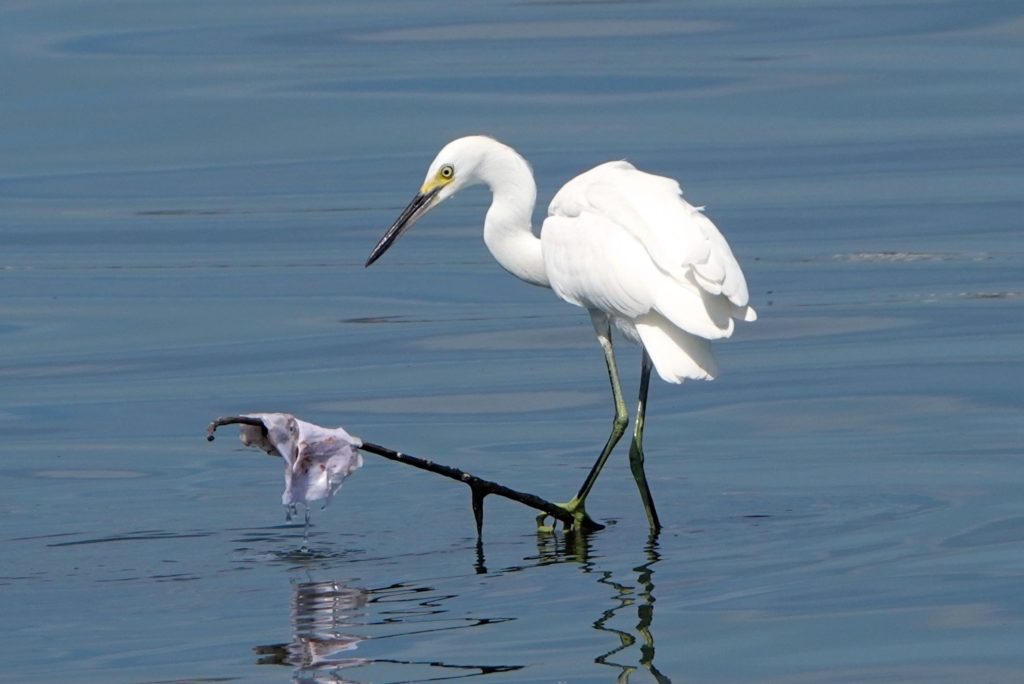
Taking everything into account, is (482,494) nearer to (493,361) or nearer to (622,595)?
(622,595)

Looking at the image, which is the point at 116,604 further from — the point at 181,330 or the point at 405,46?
the point at 405,46

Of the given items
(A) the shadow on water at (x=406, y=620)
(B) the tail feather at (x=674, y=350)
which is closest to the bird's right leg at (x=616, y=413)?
(B) the tail feather at (x=674, y=350)

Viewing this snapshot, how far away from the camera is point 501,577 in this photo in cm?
852

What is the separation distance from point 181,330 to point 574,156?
240 inches

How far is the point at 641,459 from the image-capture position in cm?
987

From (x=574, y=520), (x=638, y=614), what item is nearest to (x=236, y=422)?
(x=638, y=614)

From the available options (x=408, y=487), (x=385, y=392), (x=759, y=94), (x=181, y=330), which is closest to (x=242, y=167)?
(x=759, y=94)

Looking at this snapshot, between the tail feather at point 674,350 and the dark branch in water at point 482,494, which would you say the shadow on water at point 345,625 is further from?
the tail feather at point 674,350

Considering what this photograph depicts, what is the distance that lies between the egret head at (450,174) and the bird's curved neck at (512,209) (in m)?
0.07

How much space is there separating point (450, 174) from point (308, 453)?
280 cm

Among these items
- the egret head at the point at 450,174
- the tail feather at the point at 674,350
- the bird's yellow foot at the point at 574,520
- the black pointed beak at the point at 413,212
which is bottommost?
the bird's yellow foot at the point at 574,520

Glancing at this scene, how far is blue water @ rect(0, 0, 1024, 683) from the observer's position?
307 inches

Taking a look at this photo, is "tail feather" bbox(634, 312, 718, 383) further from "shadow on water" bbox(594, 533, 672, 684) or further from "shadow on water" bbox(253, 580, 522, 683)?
"shadow on water" bbox(253, 580, 522, 683)

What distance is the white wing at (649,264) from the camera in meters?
9.42
